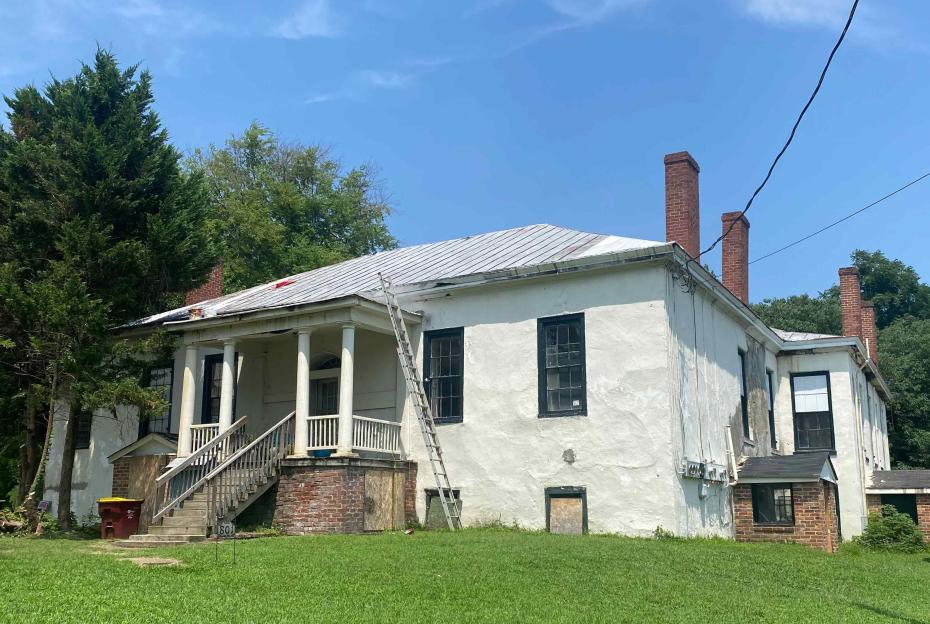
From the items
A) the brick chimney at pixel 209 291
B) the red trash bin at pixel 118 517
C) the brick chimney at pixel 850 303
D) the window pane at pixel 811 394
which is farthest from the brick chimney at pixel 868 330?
the red trash bin at pixel 118 517

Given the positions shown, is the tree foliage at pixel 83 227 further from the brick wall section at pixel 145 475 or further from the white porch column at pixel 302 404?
the white porch column at pixel 302 404

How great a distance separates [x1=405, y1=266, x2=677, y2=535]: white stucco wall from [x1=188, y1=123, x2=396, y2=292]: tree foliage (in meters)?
24.3

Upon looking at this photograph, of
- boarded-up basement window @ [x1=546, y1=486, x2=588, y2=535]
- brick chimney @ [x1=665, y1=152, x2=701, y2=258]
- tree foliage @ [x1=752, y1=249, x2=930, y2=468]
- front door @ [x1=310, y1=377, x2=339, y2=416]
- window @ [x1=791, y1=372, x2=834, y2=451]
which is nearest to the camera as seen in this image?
boarded-up basement window @ [x1=546, y1=486, x2=588, y2=535]

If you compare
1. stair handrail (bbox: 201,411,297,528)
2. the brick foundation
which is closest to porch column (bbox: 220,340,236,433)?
stair handrail (bbox: 201,411,297,528)

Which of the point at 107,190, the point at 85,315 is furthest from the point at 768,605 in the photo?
the point at 107,190

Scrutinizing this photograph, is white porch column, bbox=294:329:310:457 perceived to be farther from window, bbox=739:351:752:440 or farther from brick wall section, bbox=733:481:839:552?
window, bbox=739:351:752:440

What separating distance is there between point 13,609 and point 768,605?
7636 millimetres

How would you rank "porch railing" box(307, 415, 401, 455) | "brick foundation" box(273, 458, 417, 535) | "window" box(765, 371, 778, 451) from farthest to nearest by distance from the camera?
"window" box(765, 371, 778, 451) < "porch railing" box(307, 415, 401, 455) < "brick foundation" box(273, 458, 417, 535)

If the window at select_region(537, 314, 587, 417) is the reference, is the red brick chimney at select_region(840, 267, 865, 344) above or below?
above

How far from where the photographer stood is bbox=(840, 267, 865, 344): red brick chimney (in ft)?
91.2

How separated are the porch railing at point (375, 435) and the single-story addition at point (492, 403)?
0.05 metres

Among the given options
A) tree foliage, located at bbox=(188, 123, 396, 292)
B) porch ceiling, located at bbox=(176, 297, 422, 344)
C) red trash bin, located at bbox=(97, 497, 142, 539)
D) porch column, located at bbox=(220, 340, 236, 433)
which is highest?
tree foliage, located at bbox=(188, 123, 396, 292)

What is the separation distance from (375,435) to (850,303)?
17.5 metres

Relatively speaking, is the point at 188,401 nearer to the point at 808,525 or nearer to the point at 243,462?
the point at 243,462
